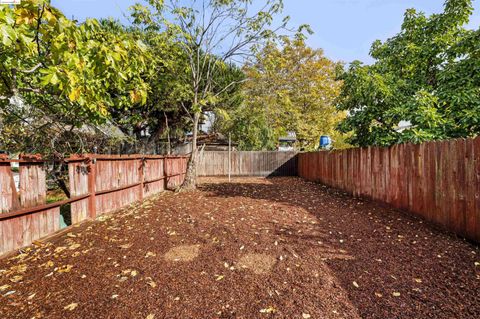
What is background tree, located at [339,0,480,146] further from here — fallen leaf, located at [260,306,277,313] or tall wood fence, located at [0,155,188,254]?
tall wood fence, located at [0,155,188,254]

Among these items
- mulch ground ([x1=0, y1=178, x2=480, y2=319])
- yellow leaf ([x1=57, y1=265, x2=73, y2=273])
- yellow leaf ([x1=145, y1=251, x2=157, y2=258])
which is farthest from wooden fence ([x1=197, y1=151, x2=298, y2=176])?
yellow leaf ([x1=57, y1=265, x2=73, y2=273])

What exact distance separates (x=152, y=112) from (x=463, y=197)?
13148 mm

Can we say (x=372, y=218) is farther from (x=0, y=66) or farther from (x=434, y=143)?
(x=0, y=66)

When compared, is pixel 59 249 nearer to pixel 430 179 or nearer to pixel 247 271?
pixel 247 271

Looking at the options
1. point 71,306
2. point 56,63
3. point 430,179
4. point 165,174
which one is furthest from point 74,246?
point 430,179

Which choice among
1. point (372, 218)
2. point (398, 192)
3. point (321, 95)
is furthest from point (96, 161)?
point (321, 95)

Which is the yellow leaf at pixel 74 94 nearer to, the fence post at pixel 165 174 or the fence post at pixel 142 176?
the fence post at pixel 142 176

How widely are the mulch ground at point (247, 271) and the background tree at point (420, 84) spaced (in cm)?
206

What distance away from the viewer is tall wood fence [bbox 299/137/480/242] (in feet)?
11.4

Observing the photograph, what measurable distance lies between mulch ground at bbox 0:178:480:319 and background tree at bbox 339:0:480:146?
2065 millimetres

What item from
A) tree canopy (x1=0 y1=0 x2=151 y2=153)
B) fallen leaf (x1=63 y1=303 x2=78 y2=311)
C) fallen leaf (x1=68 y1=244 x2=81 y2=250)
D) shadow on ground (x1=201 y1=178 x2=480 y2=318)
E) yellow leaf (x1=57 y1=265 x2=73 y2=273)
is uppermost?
tree canopy (x1=0 y1=0 x2=151 y2=153)

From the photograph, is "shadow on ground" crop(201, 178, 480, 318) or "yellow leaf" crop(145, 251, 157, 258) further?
"yellow leaf" crop(145, 251, 157, 258)

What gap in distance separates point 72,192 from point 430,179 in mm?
6379

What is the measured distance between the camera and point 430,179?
13.9 ft
